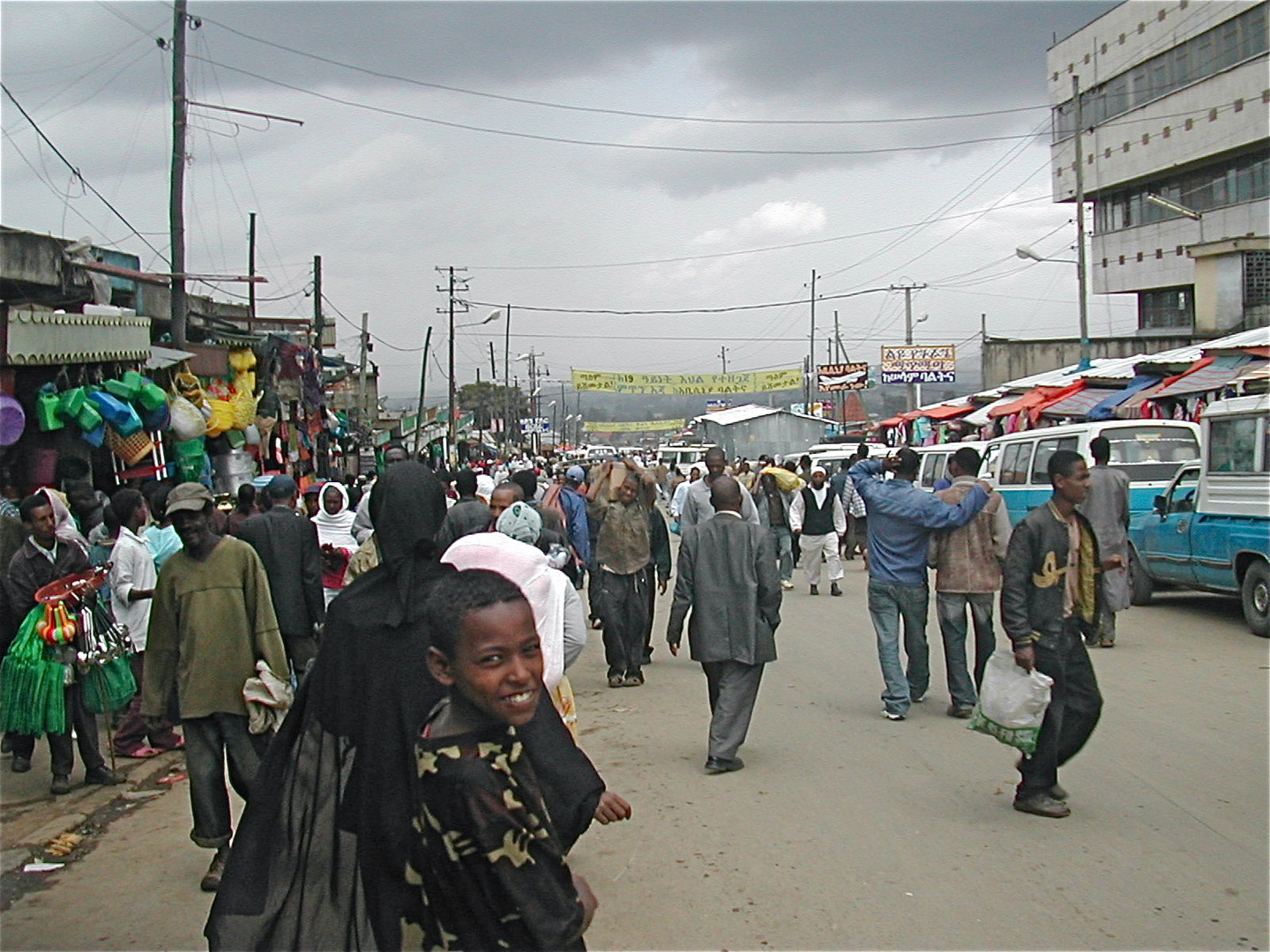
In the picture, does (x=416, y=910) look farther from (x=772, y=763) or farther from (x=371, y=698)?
(x=772, y=763)

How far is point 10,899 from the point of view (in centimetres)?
561

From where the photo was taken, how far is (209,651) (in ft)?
17.6

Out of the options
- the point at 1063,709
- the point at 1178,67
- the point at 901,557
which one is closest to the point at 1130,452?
the point at 901,557

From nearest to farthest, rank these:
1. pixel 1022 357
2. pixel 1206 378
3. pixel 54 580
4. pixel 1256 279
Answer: pixel 54 580, pixel 1206 378, pixel 1256 279, pixel 1022 357

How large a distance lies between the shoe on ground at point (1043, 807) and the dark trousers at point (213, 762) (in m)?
3.56

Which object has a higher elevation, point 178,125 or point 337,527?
point 178,125

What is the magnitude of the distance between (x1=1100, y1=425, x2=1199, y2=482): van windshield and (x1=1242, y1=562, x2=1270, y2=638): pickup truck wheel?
12.2ft

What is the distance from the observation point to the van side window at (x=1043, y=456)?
1648cm

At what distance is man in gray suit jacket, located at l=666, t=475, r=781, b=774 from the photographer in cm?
725

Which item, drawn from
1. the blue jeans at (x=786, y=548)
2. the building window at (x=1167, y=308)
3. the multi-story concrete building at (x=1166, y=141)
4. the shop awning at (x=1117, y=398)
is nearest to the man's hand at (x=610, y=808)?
the blue jeans at (x=786, y=548)

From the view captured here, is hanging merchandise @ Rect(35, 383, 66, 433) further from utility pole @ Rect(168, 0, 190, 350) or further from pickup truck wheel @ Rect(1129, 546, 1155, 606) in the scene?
pickup truck wheel @ Rect(1129, 546, 1155, 606)

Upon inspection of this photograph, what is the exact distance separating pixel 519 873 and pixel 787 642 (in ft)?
32.8

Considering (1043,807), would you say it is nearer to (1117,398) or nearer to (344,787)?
(344,787)

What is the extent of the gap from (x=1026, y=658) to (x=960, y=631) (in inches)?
104
